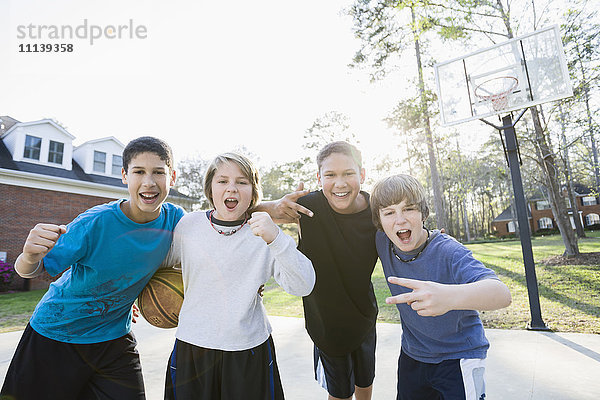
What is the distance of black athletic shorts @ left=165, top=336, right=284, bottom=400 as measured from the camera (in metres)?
1.65

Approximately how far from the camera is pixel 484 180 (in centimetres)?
3903

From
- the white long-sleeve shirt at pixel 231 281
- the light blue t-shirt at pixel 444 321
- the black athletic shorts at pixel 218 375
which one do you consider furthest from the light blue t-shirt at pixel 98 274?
the light blue t-shirt at pixel 444 321

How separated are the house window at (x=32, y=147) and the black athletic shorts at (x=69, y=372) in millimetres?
14632

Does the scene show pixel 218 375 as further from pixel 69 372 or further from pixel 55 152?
pixel 55 152

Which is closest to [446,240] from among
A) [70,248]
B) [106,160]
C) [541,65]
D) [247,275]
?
[247,275]

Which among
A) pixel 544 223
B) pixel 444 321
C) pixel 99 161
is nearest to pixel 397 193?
pixel 444 321

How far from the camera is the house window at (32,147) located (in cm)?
1325

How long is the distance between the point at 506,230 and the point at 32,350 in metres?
45.6

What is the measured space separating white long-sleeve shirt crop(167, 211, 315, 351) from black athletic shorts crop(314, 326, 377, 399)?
2.70 ft

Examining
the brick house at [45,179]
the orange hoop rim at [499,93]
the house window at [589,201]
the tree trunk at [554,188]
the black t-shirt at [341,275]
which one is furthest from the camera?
the house window at [589,201]

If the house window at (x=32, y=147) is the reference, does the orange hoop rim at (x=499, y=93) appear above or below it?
below

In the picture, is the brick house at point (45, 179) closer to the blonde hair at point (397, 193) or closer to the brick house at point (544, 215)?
the blonde hair at point (397, 193)

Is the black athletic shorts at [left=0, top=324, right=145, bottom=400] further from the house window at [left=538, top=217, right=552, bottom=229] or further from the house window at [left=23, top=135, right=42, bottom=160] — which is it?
the house window at [left=538, top=217, right=552, bottom=229]

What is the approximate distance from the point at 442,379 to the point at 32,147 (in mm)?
16491
